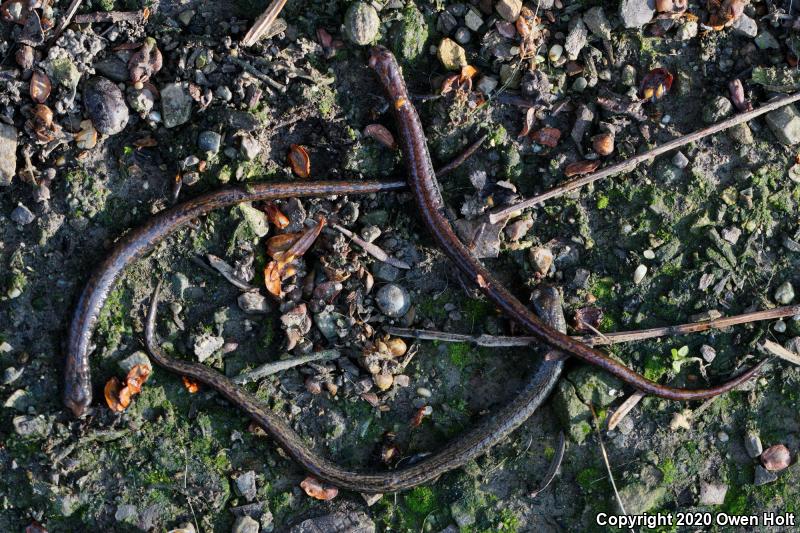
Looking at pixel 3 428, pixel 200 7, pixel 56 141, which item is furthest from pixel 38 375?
pixel 200 7

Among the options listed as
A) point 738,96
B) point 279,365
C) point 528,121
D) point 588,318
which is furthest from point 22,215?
point 738,96

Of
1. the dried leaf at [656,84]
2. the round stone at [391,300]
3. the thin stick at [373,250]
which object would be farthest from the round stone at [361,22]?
the dried leaf at [656,84]

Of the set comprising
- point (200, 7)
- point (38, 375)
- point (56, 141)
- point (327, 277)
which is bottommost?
point (327, 277)

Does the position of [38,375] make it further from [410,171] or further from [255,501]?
[410,171]

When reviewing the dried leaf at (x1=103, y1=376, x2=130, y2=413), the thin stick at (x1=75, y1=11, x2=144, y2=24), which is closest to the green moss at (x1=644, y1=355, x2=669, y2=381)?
the dried leaf at (x1=103, y1=376, x2=130, y2=413)

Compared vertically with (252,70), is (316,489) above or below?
below

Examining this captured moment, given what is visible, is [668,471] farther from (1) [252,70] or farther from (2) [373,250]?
(1) [252,70]

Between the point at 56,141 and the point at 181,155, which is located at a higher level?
the point at 56,141
